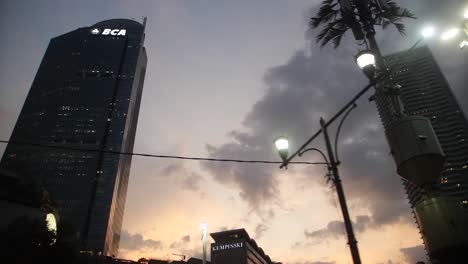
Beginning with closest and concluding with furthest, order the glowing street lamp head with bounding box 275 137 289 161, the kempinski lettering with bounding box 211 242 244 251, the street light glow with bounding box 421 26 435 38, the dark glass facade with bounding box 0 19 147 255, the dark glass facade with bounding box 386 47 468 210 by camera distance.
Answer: the street light glow with bounding box 421 26 435 38 < the glowing street lamp head with bounding box 275 137 289 161 < the kempinski lettering with bounding box 211 242 244 251 < the dark glass facade with bounding box 386 47 468 210 < the dark glass facade with bounding box 0 19 147 255

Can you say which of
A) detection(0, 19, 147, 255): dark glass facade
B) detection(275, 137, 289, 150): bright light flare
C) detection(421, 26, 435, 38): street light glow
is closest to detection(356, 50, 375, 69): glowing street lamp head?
detection(421, 26, 435, 38): street light glow

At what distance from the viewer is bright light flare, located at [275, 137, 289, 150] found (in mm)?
10703

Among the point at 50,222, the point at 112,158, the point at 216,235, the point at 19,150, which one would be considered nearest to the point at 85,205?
the point at 112,158

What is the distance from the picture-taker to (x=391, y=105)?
834 centimetres

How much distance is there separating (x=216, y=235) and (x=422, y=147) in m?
125

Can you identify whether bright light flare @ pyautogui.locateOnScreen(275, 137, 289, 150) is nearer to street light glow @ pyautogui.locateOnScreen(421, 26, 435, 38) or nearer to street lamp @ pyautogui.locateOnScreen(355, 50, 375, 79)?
street lamp @ pyautogui.locateOnScreen(355, 50, 375, 79)

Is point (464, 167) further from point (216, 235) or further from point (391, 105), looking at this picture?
point (391, 105)

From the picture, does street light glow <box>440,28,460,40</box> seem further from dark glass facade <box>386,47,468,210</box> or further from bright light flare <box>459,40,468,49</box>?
dark glass facade <box>386,47,468,210</box>

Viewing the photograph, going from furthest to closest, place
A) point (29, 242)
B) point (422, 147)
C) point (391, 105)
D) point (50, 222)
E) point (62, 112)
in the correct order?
point (62, 112), point (50, 222), point (29, 242), point (391, 105), point (422, 147)

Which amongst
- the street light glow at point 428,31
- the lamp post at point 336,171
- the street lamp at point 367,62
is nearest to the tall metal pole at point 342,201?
the lamp post at point 336,171

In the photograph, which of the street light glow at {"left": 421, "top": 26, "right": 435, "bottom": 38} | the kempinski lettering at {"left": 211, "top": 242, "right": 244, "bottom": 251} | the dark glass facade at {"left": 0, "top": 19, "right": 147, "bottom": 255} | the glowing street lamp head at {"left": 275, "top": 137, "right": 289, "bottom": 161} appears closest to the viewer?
the street light glow at {"left": 421, "top": 26, "right": 435, "bottom": 38}

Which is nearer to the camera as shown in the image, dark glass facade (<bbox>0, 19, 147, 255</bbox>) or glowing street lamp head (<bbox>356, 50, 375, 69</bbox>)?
glowing street lamp head (<bbox>356, 50, 375, 69</bbox>)

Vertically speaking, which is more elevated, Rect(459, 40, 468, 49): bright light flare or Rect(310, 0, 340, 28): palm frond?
Rect(310, 0, 340, 28): palm frond

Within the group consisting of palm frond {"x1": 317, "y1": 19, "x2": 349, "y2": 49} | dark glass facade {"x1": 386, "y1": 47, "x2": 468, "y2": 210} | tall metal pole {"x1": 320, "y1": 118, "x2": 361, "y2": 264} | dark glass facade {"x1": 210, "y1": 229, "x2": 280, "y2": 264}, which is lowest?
tall metal pole {"x1": 320, "y1": 118, "x2": 361, "y2": 264}
